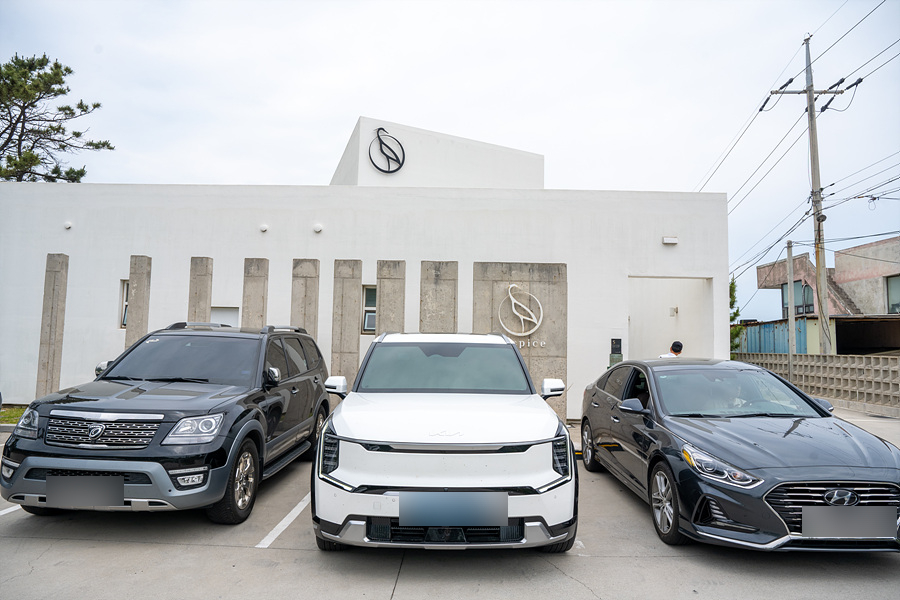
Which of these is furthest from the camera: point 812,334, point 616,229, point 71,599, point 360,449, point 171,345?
point 812,334

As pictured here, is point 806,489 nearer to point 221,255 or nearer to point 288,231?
point 288,231

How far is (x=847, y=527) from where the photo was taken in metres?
3.83

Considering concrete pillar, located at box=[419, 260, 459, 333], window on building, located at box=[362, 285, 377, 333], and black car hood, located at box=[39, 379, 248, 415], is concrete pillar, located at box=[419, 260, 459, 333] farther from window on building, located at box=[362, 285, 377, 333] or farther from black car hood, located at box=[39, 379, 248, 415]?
black car hood, located at box=[39, 379, 248, 415]

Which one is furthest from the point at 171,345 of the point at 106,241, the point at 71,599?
the point at 106,241

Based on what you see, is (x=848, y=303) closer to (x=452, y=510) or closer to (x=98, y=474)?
(x=452, y=510)

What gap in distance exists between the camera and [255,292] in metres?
11.7

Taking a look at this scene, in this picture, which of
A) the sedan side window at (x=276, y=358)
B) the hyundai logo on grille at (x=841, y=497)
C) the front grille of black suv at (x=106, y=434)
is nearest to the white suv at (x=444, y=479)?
the front grille of black suv at (x=106, y=434)

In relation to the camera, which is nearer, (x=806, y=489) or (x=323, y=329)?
(x=806, y=489)

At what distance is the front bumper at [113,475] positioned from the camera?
4.23 m

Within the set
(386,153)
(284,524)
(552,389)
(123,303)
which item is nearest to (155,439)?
(284,524)

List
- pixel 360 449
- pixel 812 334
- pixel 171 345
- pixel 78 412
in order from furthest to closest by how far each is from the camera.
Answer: pixel 812 334, pixel 171 345, pixel 78 412, pixel 360 449

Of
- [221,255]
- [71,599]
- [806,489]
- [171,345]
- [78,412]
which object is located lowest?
[71,599]

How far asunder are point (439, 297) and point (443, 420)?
25.1ft

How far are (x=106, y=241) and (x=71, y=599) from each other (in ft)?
34.3
